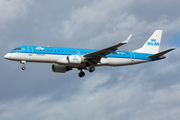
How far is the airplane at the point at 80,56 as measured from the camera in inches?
1954

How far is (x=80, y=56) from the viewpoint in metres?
51.3

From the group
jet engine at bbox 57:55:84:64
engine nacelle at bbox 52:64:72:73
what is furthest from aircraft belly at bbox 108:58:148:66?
engine nacelle at bbox 52:64:72:73

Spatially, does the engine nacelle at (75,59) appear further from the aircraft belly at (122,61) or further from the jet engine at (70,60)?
the aircraft belly at (122,61)

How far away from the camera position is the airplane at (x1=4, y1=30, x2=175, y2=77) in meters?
49.6

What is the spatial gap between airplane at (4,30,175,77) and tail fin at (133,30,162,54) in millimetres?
290

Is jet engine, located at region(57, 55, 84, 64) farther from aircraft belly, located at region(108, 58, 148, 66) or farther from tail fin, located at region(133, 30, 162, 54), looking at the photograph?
tail fin, located at region(133, 30, 162, 54)

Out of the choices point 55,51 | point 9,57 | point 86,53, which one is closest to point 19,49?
point 9,57

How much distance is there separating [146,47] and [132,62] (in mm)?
5197

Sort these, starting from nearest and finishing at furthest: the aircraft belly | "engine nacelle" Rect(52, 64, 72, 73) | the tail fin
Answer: the aircraft belly < "engine nacelle" Rect(52, 64, 72, 73) < the tail fin

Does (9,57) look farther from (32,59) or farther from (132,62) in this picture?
(132,62)

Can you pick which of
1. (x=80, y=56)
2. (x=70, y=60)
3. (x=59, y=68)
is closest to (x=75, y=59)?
(x=70, y=60)

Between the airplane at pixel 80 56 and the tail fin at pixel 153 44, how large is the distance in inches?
11.4

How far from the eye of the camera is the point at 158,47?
198ft

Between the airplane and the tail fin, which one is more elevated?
the tail fin
